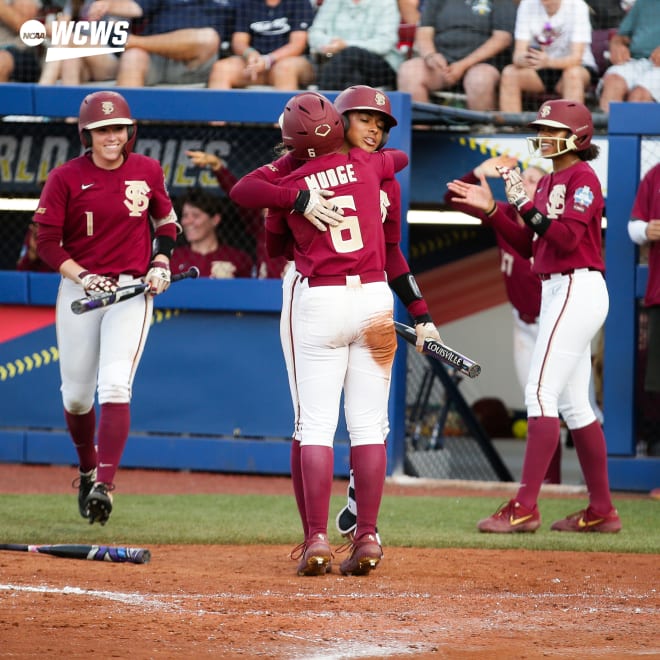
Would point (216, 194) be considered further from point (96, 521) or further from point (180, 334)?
point (96, 521)

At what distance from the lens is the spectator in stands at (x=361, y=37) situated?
919 centimetres

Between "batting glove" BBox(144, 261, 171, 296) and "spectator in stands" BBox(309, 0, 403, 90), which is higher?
"spectator in stands" BBox(309, 0, 403, 90)

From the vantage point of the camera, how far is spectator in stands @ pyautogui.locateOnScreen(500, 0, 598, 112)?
29.6ft

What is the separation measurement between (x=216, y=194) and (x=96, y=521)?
3.72 m

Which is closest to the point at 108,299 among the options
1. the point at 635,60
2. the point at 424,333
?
the point at 424,333

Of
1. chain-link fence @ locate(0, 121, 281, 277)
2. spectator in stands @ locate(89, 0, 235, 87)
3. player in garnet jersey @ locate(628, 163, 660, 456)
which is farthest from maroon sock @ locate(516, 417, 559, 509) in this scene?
spectator in stands @ locate(89, 0, 235, 87)

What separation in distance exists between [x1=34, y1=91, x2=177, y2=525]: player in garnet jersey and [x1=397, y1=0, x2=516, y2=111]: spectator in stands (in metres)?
3.16

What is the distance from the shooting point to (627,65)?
29.4 feet

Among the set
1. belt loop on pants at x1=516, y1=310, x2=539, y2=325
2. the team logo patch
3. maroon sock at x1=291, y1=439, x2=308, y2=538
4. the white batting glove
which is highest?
the team logo patch

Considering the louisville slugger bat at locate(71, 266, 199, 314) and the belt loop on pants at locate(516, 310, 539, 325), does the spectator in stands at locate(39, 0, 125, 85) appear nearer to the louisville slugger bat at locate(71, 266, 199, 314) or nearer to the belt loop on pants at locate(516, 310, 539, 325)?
the belt loop on pants at locate(516, 310, 539, 325)

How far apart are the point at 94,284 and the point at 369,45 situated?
382 cm

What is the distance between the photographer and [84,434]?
671 cm

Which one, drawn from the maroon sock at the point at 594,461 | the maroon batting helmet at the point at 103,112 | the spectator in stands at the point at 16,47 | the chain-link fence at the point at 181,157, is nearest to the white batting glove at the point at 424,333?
the maroon sock at the point at 594,461

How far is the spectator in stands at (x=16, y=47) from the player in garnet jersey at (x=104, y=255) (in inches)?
128
